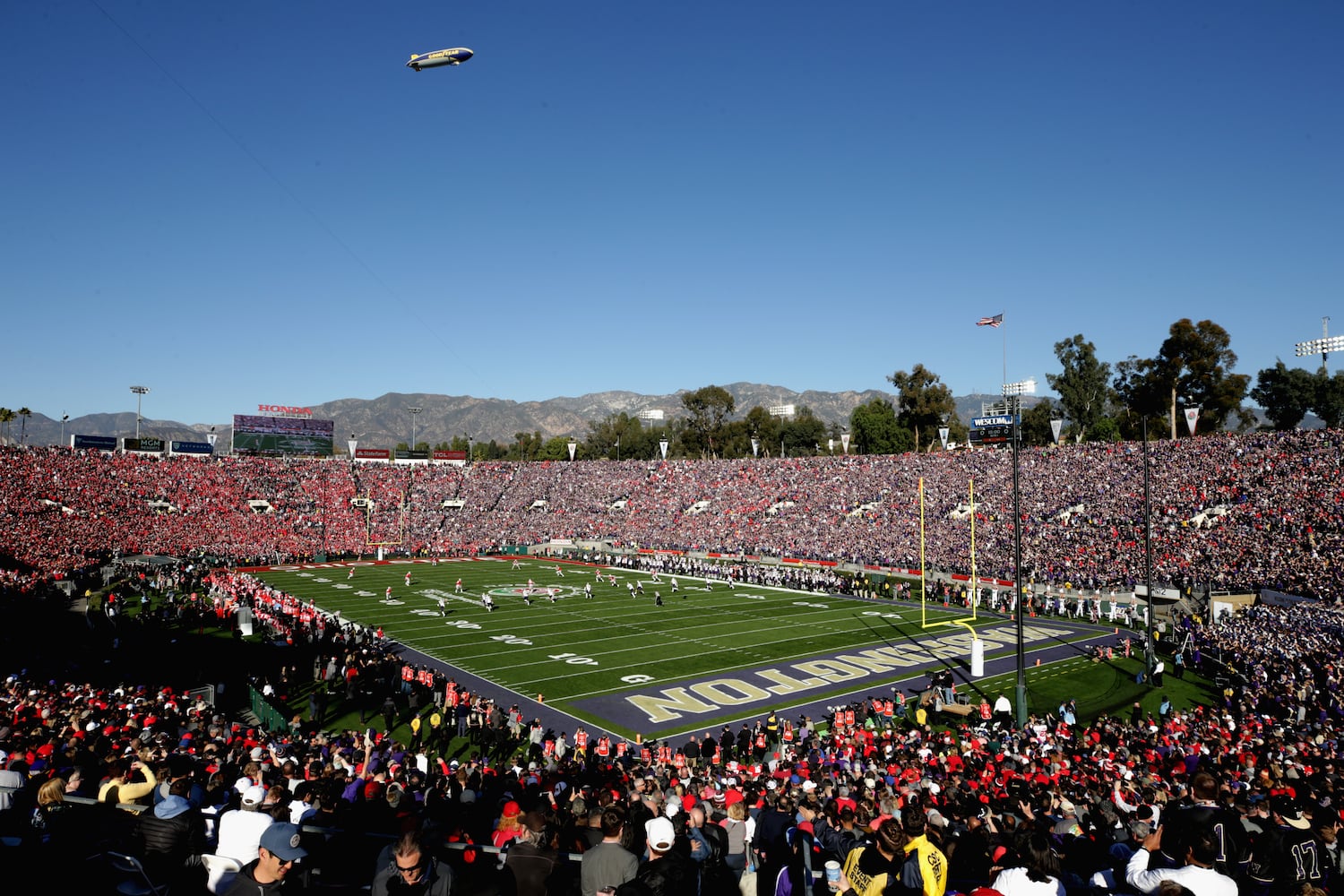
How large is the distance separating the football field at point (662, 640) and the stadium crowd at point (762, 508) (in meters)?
8.41

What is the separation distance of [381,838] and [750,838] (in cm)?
329

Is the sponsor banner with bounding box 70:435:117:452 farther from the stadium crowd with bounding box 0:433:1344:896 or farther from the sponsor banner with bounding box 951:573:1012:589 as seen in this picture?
the sponsor banner with bounding box 951:573:1012:589

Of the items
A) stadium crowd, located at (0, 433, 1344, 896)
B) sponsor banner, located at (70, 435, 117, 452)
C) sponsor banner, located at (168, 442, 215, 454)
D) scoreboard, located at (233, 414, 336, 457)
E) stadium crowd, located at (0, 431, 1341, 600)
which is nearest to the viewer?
stadium crowd, located at (0, 433, 1344, 896)

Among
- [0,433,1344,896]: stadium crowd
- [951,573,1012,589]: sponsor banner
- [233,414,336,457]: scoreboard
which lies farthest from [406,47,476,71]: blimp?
[233,414,336,457]: scoreboard

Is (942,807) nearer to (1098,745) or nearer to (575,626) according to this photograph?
(1098,745)

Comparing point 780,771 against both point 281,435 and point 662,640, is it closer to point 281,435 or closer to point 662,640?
point 662,640

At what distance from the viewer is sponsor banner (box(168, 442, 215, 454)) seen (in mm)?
69625

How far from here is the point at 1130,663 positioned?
82.5 feet

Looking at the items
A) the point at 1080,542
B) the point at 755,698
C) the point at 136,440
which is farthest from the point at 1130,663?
the point at 136,440

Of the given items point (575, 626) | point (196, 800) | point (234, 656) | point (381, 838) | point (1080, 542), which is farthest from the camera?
point (1080, 542)

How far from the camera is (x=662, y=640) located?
1136 inches

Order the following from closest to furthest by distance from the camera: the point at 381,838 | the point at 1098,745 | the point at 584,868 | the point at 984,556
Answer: the point at 584,868
the point at 381,838
the point at 1098,745
the point at 984,556

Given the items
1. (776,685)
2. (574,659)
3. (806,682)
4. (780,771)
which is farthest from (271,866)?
(574,659)

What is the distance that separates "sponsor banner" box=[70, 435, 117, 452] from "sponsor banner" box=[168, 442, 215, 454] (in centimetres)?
425
